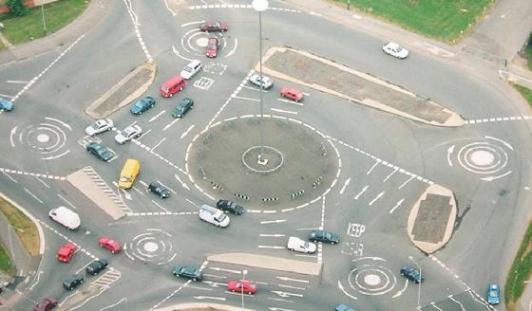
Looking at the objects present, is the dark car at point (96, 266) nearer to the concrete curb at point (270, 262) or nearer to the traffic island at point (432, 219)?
the concrete curb at point (270, 262)

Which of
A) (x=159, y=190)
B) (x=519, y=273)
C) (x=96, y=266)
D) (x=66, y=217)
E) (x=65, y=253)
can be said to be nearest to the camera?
(x=96, y=266)

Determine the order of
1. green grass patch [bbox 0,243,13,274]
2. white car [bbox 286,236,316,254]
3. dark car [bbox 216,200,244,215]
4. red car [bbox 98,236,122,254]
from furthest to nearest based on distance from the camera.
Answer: dark car [bbox 216,200,244,215]
white car [bbox 286,236,316,254]
red car [bbox 98,236,122,254]
green grass patch [bbox 0,243,13,274]

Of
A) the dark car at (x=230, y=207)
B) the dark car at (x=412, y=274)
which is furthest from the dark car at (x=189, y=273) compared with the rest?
the dark car at (x=412, y=274)

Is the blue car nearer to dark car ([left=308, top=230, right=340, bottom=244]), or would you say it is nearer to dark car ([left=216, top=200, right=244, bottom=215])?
dark car ([left=308, top=230, right=340, bottom=244])

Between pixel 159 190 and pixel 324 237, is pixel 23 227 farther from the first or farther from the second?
pixel 324 237

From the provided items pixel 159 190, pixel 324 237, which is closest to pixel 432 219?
pixel 324 237

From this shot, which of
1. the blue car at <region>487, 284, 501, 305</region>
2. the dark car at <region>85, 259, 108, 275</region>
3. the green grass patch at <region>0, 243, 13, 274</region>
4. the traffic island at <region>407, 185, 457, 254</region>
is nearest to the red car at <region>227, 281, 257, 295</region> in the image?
the dark car at <region>85, 259, 108, 275</region>
